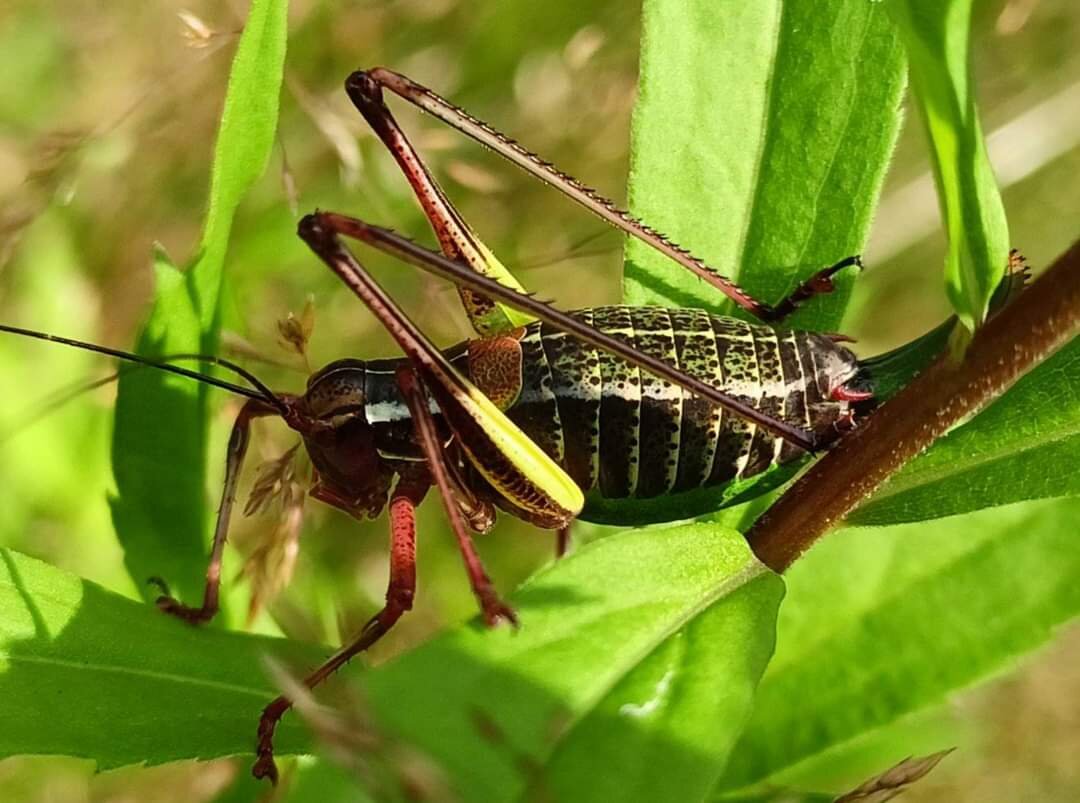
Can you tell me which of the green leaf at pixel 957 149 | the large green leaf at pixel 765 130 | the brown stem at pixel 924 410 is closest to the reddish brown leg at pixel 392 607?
the large green leaf at pixel 765 130

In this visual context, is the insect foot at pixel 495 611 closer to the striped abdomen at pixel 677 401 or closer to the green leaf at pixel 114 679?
the green leaf at pixel 114 679

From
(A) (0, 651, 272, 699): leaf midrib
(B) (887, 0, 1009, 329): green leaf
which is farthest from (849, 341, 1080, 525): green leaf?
(A) (0, 651, 272, 699): leaf midrib

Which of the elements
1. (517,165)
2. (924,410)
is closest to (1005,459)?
(924,410)

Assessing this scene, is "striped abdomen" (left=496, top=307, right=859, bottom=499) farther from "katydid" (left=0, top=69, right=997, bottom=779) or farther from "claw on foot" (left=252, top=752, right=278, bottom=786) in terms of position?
"claw on foot" (left=252, top=752, right=278, bottom=786)

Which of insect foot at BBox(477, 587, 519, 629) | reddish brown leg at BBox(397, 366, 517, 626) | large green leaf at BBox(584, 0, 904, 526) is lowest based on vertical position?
reddish brown leg at BBox(397, 366, 517, 626)

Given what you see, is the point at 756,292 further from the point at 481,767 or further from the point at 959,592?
the point at 481,767
